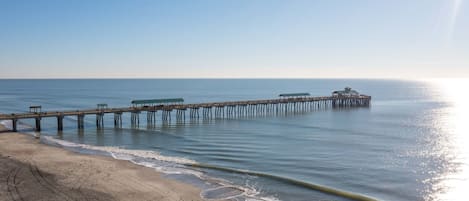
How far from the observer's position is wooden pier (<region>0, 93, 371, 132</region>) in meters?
51.0

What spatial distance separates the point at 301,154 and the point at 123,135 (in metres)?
22.0

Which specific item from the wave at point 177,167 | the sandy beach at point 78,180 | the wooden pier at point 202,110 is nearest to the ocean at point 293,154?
the wave at point 177,167

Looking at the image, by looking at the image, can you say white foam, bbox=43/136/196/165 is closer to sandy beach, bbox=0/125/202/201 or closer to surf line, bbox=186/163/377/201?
sandy beach, bbox=0/125/202/201

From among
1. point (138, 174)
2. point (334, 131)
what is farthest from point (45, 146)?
point (334, 131)

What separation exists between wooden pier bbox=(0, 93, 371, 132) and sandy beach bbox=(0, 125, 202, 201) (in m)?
17.0

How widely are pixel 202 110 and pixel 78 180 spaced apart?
59.4 metres

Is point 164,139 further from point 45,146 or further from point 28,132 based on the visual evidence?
point 28,132

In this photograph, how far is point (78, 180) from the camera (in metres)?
25.1

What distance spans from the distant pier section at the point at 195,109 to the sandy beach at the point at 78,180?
17.3 meters

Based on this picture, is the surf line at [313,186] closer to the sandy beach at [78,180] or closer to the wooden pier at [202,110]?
the sandy beach at [78,180]

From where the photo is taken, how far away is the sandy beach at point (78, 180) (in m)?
22.0

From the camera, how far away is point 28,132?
1928 inches

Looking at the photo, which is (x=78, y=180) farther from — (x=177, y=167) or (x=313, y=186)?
(x=313, y=186)

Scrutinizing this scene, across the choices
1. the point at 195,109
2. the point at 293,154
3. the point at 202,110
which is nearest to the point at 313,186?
the point at 293,154
